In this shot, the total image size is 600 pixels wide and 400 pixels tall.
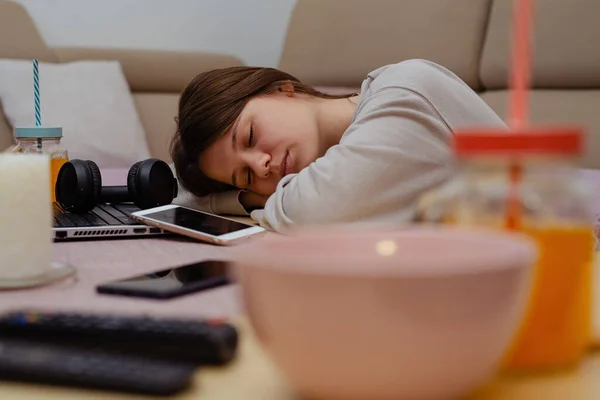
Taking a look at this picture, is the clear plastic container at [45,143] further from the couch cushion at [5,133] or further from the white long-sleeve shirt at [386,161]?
the couch cushion at [5,133]

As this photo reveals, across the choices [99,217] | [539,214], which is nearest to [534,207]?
[539,214]

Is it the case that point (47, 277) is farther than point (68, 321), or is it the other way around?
point (47, 277)

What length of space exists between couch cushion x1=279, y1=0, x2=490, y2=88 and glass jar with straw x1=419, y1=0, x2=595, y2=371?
7.53 ft

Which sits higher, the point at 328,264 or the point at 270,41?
the point at 328,264

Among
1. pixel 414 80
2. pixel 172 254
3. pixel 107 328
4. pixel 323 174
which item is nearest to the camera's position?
pixel 107 328

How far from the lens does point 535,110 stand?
2.46 meters

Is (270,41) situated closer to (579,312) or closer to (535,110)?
(535,110)

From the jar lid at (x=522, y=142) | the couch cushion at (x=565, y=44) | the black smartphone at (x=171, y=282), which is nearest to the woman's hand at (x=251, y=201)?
the black smartphone at (x=171, y=282)

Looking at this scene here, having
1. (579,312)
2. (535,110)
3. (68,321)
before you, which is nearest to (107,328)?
(68,321)

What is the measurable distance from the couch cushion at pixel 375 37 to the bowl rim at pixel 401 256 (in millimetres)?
2322

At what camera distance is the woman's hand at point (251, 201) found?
5.12ft

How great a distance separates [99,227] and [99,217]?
14cm

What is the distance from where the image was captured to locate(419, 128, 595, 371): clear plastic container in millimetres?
385

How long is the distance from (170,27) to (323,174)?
2.25 meters
